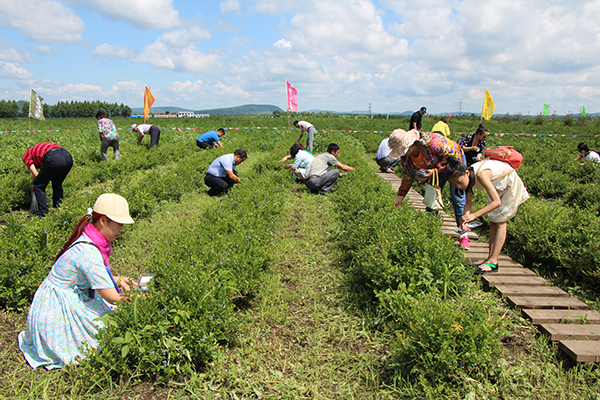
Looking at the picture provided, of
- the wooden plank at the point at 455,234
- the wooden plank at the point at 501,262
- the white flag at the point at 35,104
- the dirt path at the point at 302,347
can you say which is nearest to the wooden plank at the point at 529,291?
the wooden plank at the point at 501,262

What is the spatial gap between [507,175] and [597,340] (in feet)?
6.06

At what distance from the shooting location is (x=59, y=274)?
101 inches

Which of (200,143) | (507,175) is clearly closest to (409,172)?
(507,175)

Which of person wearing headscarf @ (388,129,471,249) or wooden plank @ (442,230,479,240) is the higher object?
person wearing headscarf @ (388,129,471,249)

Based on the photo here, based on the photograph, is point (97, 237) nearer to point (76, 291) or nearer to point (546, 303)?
point (76, 291)

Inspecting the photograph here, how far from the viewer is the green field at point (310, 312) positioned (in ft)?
7.94

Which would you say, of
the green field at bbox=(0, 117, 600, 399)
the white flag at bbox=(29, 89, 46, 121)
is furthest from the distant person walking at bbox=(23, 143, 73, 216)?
the white flag at bbox=(29, 89, 46, 121)

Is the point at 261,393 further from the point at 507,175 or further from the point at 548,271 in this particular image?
A: the point at 548,271

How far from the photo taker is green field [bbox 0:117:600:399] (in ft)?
7.94

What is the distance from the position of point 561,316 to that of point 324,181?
584 centimetres

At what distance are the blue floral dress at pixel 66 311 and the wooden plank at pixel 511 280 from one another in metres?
4.04

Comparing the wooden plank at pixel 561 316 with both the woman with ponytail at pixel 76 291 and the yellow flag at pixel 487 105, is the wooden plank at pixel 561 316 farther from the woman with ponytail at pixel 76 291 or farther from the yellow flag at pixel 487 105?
the yellow flag at pixel 487 105

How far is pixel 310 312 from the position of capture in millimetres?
3580

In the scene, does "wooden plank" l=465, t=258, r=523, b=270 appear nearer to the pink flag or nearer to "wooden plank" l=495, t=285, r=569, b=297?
"wooden plank" l=495, t=285, r=569, b=297
